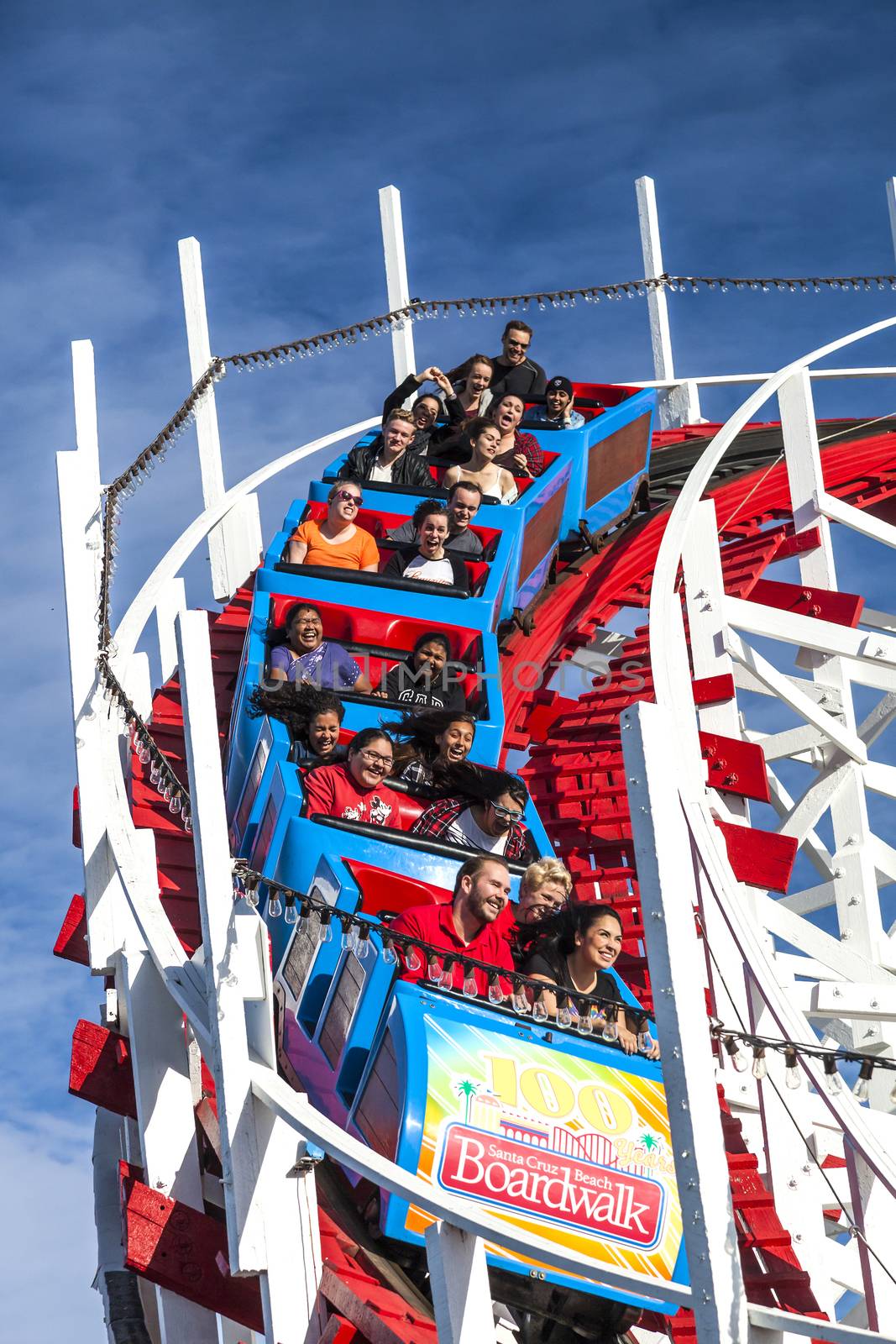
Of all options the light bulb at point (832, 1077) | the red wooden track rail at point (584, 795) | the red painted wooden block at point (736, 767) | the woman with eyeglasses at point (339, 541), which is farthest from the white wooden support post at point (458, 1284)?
the woman with eyeglasses at point (339, 541)

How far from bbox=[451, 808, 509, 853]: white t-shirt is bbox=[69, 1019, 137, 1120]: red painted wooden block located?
123 cm

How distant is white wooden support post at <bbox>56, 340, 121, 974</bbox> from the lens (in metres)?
5.95

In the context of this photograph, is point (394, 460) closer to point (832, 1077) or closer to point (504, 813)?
point (504, 813)

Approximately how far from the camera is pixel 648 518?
32.9ft

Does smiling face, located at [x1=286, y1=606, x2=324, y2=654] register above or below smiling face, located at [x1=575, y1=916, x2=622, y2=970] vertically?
above

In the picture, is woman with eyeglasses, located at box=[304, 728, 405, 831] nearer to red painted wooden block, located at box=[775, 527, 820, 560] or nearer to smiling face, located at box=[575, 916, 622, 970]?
smiling face, located at box=[575, 916, 622, 970]

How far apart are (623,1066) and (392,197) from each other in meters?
8.34

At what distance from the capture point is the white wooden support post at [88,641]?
234 inches

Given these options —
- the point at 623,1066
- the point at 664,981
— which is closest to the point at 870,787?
the point at 623,1066

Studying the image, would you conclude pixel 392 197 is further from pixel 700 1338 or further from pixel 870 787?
pixel 700 1338

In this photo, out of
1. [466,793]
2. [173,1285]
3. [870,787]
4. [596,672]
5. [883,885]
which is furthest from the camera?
[596,672]

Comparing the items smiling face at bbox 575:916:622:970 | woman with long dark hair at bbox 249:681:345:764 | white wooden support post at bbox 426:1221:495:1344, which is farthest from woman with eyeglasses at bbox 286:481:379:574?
white wooden support post at bbox 426:1221:495:1344

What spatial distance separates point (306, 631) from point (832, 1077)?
3658 mm

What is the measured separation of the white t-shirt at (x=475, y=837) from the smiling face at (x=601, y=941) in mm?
988
